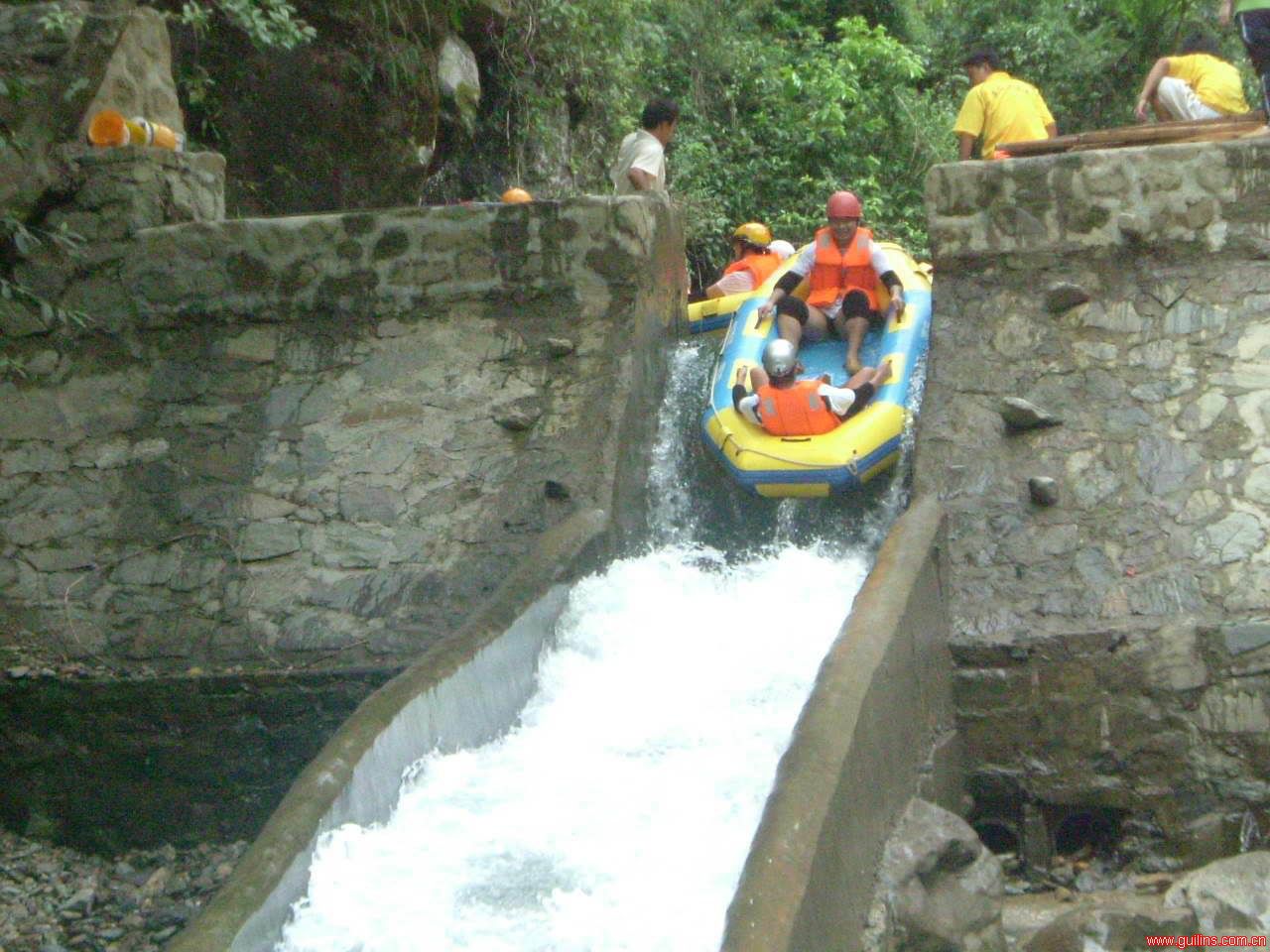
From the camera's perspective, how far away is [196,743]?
7059 mm

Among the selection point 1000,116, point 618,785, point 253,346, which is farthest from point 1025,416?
point 253,346

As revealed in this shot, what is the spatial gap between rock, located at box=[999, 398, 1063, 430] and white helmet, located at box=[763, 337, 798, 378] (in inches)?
51.6

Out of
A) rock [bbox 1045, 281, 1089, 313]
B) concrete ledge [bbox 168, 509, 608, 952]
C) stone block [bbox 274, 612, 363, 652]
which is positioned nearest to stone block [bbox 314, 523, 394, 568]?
stone block [bbox 274, 612, 363, 652]

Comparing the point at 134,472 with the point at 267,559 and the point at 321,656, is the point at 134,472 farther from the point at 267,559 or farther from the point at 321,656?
the point at 321,656

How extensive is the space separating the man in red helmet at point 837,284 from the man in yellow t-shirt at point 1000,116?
798mm

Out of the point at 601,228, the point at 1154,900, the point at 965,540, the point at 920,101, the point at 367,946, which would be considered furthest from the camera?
the point at 920,101

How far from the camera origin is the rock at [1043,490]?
21.5 feet

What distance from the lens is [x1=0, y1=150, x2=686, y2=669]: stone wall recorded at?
23.9 feet

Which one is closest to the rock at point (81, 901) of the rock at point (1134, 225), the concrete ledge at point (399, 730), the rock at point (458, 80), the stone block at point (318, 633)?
the stone block at point (318, 633)

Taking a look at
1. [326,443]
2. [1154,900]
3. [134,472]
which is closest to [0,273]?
[134,472]

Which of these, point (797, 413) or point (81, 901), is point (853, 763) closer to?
point (797, 413)

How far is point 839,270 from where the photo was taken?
8.68 m

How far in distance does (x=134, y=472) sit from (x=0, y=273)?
1159 millimetres

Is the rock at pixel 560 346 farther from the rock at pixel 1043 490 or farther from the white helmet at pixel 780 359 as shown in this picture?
the rock at pixel 1043 490
